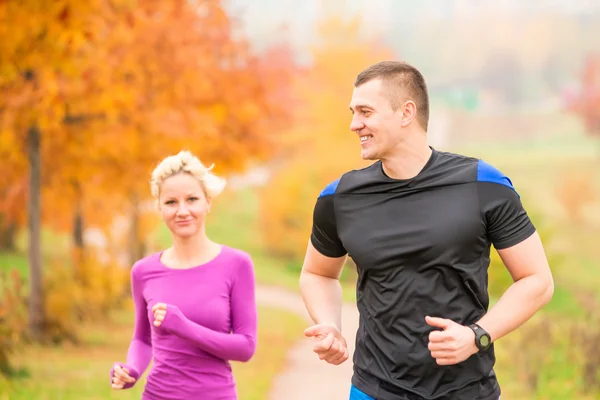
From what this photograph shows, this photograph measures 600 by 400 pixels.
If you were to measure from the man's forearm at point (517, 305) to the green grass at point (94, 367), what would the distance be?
18.7ft

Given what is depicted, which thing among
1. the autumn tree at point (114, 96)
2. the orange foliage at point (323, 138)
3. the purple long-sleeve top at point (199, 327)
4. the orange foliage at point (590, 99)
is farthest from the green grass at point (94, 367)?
the orange foliage at point (590, 99)

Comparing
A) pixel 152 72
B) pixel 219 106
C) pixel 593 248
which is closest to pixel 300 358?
pixel 219 106

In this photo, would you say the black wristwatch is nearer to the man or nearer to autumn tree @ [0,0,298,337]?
the man

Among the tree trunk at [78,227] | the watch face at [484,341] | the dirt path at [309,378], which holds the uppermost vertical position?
the watch face at [484,341]

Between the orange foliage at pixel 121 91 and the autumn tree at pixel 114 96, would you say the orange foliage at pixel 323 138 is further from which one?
the autumn tree at pixel 114 96

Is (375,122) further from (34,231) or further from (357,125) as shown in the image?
(34,231)

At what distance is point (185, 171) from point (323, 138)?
2088 cm

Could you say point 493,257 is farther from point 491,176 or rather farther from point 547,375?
point 491,176

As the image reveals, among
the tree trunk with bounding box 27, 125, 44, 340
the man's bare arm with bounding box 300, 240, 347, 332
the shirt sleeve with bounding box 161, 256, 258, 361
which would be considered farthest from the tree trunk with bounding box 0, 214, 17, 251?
the man's bare arm with bounding box 300, 240, 347, 332

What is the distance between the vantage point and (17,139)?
10.7 m

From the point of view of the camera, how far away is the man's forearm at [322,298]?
3.54 metres

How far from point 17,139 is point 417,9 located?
127 feet

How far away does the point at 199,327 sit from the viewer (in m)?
3.82

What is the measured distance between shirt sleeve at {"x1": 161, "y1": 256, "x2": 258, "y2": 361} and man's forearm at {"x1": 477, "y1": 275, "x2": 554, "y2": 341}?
1271 millimetres
